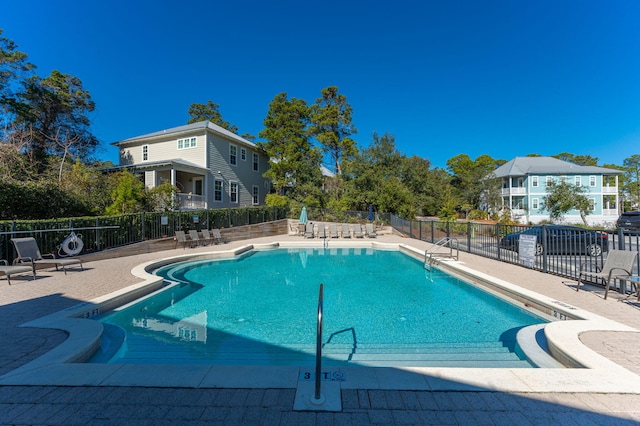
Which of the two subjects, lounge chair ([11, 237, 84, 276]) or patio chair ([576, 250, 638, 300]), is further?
lounge chair ([11, 237, 84, 276])

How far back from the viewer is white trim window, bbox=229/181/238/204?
24384mm

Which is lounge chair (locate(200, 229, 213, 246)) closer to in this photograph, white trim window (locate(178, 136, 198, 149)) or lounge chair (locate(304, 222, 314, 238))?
lounge chair (locate(304, 222, 314, 238))

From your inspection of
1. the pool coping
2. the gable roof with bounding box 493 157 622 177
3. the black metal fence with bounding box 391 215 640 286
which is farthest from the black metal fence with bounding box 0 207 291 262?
the gable roof with bounding box 493 157 622 177

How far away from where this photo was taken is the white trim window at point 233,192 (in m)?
24.4

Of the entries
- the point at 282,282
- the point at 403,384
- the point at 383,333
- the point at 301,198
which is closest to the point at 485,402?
the point at 403,384

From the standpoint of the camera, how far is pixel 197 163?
22.1 m

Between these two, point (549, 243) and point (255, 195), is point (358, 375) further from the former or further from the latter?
point (255, 195)

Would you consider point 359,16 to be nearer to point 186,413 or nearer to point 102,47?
point 102,47

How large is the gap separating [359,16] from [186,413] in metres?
20.3

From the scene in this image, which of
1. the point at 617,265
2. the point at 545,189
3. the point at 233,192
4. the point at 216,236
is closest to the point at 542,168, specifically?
the point at 545,189

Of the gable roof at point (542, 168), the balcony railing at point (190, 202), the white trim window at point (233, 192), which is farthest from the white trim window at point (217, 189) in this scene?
the gable roof at point (542, 168)

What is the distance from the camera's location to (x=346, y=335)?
507 cm

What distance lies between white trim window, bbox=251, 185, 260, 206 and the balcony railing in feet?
19.6

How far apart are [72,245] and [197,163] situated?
42.9 feet
